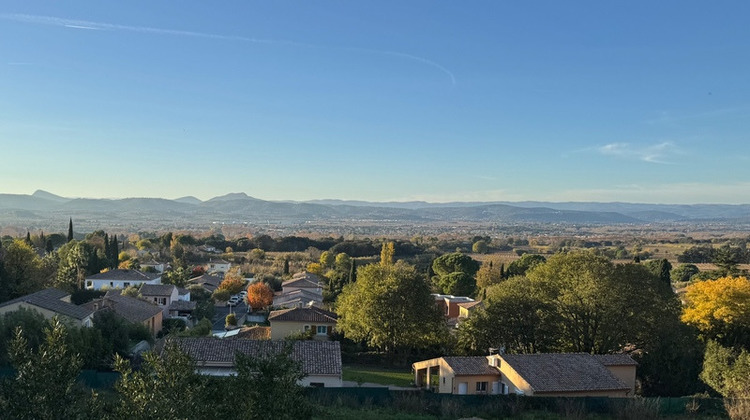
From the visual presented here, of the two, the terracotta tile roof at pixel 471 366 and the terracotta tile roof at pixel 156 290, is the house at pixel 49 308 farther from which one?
the terracotta tile roof at pixel 471 366

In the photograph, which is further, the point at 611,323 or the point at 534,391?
the point at 611,323

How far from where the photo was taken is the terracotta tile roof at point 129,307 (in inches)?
1268

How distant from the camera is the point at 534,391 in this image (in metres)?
19.8

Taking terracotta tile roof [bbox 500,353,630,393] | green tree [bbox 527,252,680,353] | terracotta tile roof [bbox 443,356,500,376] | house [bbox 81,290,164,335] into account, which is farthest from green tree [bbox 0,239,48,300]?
green tree [bbox 527,252,680,353]

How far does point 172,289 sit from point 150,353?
3782cm

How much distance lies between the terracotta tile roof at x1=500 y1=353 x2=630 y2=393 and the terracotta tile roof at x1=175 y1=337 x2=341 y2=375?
7.02 meters

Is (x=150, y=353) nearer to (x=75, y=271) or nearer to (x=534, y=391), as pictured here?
(x=534, y=391)

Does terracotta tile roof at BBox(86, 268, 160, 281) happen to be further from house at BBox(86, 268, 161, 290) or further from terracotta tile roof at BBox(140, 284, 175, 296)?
terracotta tile roof at BBox(140, 284, 175, 296)

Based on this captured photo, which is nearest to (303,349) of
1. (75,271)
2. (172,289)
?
(172,289)

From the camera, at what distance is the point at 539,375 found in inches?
826

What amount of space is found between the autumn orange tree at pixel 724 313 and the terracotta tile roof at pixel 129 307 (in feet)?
102

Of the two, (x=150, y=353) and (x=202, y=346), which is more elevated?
(x=150, y=353)

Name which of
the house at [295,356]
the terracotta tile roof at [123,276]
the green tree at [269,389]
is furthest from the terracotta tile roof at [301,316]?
the green tree at [269,389]

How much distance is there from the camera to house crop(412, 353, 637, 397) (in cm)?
2041
